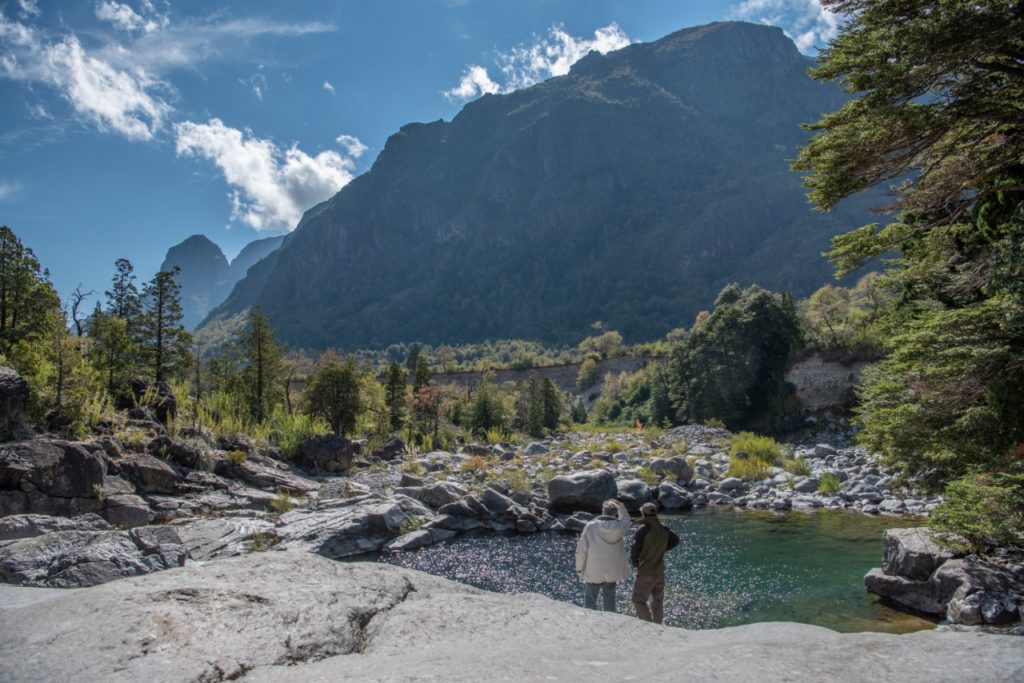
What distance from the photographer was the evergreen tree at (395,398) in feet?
109

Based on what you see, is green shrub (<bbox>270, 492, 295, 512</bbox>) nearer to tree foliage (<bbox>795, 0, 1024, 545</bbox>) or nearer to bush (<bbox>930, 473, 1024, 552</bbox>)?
tree foliage (<bbox>795, 0, 1024, 545</bbox>)

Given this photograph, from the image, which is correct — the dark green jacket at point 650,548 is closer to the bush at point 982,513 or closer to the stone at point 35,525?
the bush at point 982,513

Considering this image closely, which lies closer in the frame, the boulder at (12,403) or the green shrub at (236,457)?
the boulder at (12,403)

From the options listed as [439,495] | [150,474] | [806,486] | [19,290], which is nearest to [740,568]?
[439,495]

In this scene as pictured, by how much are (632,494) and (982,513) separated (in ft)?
37.5

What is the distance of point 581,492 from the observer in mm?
16953

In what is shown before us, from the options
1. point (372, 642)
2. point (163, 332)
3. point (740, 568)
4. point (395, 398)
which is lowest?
point (740, 568)

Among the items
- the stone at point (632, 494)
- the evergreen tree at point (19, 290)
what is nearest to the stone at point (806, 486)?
the stone at point (632, 494)

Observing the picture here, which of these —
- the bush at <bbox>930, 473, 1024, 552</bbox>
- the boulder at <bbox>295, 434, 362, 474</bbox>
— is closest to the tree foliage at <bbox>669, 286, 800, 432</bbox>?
the boulder at <bbox>295, 434, 362, 474</bbox>

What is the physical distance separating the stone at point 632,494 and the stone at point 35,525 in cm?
1339

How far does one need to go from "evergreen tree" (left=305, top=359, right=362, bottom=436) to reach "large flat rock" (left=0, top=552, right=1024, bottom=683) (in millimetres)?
23389

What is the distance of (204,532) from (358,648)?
10597 mm

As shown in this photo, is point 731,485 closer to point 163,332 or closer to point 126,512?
point 126,512

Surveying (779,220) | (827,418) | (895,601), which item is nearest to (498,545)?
(895,601)
